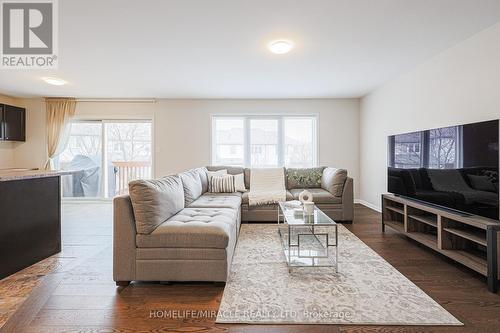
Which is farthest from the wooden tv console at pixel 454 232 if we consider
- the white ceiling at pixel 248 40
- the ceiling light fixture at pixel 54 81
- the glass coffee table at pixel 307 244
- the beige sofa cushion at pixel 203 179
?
the ceiling light fixture at pixel 54 81

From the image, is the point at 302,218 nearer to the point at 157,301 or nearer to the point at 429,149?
the point at 157,301

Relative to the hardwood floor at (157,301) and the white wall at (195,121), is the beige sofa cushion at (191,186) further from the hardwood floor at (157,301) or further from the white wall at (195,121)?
the white wall at (195,121)

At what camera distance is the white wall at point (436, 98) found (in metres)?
2.50

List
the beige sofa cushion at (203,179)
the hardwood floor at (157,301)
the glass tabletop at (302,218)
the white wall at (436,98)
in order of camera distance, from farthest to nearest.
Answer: the beige sofa cushion at (203,179) < the white wall at (436,98) < the glass tabletop at (302,218) < the hardwood floor at (157,301)

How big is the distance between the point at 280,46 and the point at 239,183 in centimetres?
236

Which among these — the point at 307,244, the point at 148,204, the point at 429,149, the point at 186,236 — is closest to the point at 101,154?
the point at 148,204

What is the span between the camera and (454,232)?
2.26 meters

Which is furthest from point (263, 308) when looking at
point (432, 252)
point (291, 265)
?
point (432, 252)

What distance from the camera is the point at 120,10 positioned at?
7.41 ft

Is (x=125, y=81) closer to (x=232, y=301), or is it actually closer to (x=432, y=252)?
(x=232, y=301)

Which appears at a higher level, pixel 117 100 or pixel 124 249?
pixel 117 100

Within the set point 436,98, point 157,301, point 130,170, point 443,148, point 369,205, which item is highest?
point 436,98

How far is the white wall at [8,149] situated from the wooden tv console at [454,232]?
24.2 ft

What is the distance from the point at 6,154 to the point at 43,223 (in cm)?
429
